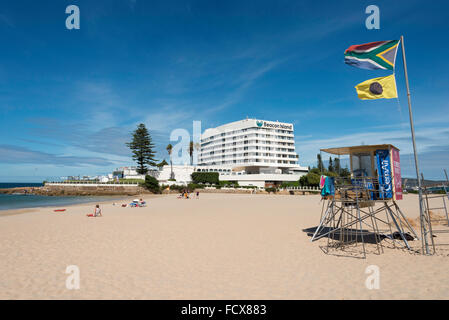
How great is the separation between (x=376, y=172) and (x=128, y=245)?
10257 mm

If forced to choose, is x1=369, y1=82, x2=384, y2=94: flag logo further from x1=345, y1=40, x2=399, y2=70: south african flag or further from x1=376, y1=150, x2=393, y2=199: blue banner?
x1=376, y1=150, x2=393, y2=199: blue banner

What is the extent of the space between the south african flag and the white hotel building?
69850 mm

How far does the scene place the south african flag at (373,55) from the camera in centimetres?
923

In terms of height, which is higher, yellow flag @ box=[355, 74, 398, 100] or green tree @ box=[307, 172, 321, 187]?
yellow flag @ box=[355, 74, 398, 100]

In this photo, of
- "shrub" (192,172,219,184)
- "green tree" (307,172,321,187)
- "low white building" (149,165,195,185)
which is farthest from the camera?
"low white building" (149,165,195,185)

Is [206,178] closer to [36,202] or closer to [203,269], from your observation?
[36,202]

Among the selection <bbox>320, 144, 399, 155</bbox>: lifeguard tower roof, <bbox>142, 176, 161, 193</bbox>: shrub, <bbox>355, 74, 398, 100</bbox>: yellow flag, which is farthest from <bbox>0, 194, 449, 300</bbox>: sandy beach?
<bbox>142, 176, 161, 193</bbox>: shrub

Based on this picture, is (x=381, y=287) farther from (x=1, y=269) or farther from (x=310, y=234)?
(x=1, y=269)

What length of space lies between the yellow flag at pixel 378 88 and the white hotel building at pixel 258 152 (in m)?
70.2

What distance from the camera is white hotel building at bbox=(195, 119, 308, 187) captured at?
85.5 m

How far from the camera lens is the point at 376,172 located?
34.3 feet

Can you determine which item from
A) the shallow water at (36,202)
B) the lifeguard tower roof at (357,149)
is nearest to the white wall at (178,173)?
the shallow water at (36,202)

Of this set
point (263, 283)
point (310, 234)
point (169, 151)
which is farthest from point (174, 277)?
point (169, 151)

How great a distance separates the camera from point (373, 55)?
9.50 metres
